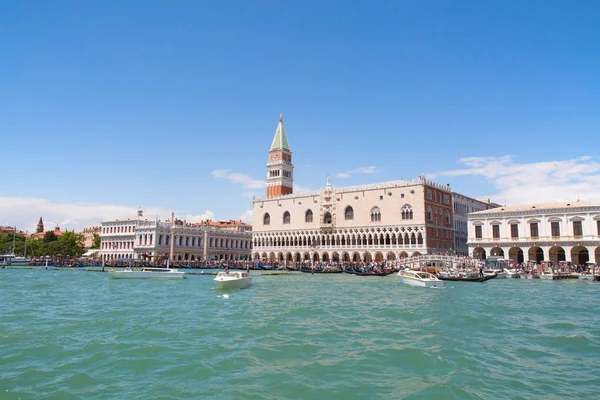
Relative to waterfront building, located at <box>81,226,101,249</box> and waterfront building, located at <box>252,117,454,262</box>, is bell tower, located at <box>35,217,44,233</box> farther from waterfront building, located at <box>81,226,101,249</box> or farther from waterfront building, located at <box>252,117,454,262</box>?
waterfront building, located at <box>252,117,454,262</box>

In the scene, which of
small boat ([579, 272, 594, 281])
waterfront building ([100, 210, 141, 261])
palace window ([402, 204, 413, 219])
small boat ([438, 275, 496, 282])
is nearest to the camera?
small boat ([438, 275, 496, 282])

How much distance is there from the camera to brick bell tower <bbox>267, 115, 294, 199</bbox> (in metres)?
70.4

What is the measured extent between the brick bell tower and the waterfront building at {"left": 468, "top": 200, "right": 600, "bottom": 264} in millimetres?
32249

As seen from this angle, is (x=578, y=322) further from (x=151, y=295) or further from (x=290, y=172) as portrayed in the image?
(x=290, y=172)

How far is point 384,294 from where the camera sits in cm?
2316

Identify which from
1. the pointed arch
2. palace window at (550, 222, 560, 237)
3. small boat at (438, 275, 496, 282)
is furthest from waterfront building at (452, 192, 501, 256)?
small boat at (438, 275, 496, 282)

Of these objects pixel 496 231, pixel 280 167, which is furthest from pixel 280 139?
pixel 496 231

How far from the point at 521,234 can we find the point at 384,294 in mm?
24095

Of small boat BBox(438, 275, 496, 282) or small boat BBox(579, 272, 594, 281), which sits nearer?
small boat BBox(438, 275, 496, 282)

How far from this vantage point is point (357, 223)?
53.4 meters

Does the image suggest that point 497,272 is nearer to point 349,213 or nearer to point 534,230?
point 534,230

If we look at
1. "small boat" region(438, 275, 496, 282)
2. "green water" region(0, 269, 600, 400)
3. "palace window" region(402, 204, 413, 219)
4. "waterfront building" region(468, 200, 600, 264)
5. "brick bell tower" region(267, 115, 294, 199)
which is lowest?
"green water" region(0, 269, 600, 400)

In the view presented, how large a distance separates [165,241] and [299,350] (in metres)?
56.3

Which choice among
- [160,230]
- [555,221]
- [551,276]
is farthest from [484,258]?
[160,230]
